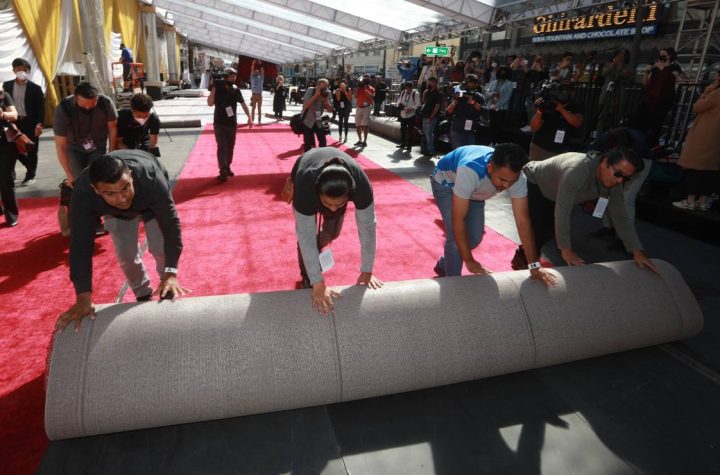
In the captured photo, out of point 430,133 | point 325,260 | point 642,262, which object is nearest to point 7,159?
point 325,260

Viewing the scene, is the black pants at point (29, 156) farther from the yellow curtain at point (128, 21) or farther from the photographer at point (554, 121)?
the yellow curtain at point (128, 21)

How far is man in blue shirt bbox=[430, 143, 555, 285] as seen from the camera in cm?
231

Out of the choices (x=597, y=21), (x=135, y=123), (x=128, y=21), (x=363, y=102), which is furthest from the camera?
(x=128, y=21)

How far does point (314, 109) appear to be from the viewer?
7.53 meters

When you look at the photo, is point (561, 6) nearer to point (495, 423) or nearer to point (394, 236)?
point (394, 236)

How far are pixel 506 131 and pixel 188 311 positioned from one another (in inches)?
333

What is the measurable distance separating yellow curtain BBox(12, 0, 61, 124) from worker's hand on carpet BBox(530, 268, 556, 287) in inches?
471

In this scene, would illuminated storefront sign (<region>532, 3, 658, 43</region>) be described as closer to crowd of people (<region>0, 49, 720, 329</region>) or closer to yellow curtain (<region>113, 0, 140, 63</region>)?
crowd of people (<region>0, 49, 720, 329</region>)

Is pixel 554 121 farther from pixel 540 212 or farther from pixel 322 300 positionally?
pixel 322 300

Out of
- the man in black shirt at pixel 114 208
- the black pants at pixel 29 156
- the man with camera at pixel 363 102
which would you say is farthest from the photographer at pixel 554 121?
the black pants at pixel 29 156

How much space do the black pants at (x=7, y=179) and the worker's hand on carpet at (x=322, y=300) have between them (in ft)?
13.1

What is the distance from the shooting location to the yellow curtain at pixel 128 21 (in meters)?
16.3

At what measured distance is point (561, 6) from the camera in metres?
11.2

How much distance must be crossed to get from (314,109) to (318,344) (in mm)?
6235
